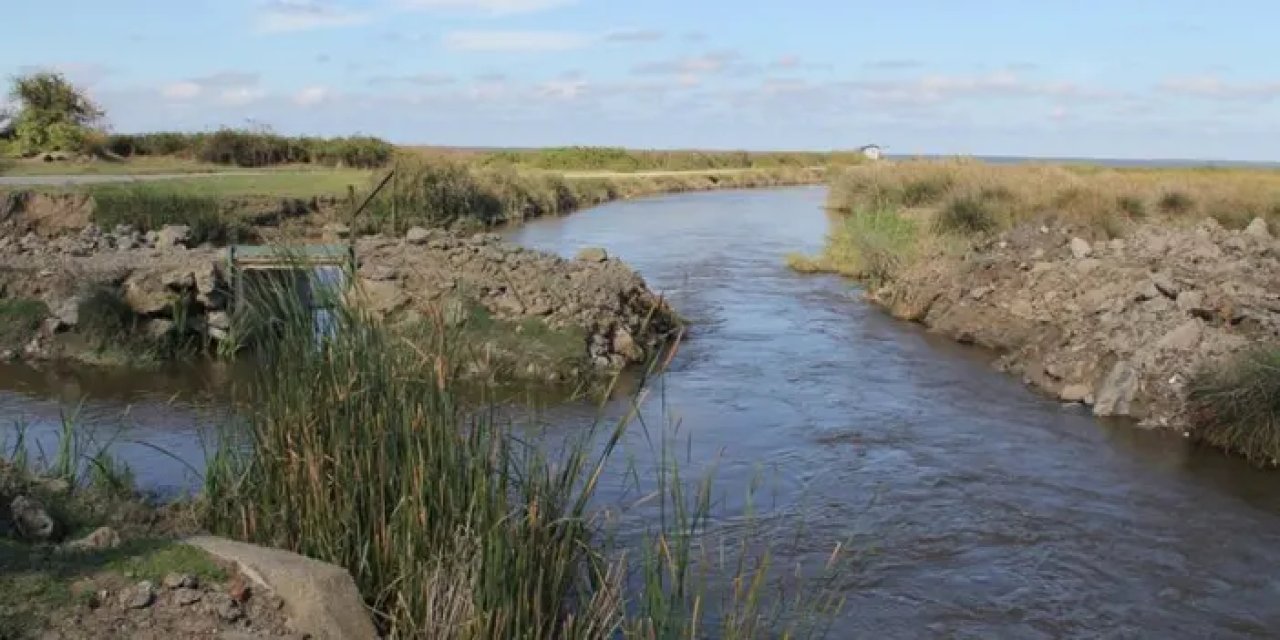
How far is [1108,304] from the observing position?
636 inches

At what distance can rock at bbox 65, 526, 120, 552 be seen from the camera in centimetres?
575

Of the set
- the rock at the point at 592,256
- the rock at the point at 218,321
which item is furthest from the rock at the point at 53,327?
the rock at the point at 592,256

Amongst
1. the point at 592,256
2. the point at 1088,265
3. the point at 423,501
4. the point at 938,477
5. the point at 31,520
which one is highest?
the point at 1088,265

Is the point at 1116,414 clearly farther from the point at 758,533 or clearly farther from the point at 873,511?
the point at 758,533

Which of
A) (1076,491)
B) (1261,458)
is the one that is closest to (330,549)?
(1076,491)

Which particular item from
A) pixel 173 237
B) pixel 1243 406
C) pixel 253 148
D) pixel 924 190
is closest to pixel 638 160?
pixel 253 148

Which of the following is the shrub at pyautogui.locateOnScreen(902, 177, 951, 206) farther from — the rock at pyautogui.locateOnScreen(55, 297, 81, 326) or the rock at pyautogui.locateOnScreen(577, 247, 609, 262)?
the rock at pyautogui.locateOnScreen(55, 297, 81, 326)

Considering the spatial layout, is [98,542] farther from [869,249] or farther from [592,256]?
[869,249]

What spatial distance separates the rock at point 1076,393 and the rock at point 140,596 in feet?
38.5

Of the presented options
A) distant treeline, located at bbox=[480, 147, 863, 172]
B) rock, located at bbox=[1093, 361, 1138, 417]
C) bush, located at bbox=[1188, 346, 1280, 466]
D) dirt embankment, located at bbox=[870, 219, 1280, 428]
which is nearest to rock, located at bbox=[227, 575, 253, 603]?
bush, located at bbox=[1188, 346, 1280, 466]

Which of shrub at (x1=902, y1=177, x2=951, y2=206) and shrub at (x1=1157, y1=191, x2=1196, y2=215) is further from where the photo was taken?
shrub at (x1=902, y1=177, x2=951, y2=206)

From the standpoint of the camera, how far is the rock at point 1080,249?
19.0 meters

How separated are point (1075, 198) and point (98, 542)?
2565cm

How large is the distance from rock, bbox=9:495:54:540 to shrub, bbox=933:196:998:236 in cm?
2106
